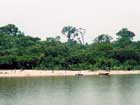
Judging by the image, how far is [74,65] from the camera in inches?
3620

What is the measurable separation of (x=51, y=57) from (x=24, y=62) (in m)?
6.87

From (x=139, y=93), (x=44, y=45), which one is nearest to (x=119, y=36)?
(x=44, y=45)

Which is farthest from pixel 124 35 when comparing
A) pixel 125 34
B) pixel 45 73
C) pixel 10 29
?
pixel 45 73

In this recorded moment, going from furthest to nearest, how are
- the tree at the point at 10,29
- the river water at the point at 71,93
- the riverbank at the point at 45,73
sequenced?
the tree at the point at 10,29 → the riverbank at the point at 45,73 → the river water at the point at 71,93

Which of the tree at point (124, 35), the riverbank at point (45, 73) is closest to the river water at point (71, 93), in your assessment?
the riverbank at point (45, 73)

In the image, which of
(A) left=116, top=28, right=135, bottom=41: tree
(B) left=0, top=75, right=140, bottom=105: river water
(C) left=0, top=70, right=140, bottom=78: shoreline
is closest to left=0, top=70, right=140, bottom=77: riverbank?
(C) left=0, top=70, right=140, bottom=78: shoreline

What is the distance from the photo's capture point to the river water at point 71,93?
47.8 m

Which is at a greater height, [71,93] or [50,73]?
[50,73]

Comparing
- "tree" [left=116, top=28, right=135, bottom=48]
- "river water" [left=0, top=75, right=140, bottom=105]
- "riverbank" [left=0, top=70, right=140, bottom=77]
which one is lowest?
"river water" [left=0, top=75, right=140, bottom=105]

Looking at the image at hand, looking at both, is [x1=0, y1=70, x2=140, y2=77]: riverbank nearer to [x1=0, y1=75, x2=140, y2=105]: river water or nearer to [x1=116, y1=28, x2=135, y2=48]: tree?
[x1=0, y1=75, x2=140, y2=105]: river water

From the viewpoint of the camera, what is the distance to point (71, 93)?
5600cm

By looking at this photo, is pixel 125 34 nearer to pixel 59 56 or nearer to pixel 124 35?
pixel 124 35

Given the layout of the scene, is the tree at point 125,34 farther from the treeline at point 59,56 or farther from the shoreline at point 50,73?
the shoreline at point 50,73

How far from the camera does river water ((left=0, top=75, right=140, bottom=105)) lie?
1881 inches
